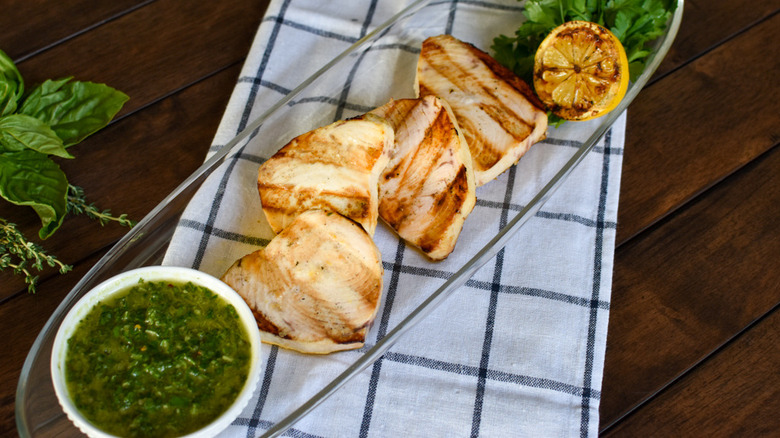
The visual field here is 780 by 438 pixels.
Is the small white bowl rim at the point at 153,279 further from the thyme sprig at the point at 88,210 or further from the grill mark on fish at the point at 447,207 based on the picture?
the grill mark on fish at the point at 447,207

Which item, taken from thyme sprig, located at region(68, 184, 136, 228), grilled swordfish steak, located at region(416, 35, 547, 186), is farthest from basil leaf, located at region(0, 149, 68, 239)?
grilled swordfish steak, located at region(416, 35, 547, 186)

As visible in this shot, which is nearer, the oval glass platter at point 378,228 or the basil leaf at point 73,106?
the oval glass platter at point 378,228

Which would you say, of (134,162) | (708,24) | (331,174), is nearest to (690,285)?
(708,24)

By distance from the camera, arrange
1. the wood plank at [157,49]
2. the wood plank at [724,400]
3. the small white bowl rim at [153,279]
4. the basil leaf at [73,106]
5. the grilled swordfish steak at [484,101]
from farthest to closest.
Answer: the wood plank at [157,49] → the basil leaf at [73,106] → the grilled swordfish steak at [484,101] → the wood plank at [724,400] → the small white bowl rim at [153,279]

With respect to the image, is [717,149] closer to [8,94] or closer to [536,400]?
[536,400]

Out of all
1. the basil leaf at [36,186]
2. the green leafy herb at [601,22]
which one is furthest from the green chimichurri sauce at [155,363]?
the green leafy herb at [601,22]

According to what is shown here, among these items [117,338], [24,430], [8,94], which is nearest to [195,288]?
[117,338]

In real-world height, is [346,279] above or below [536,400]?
above
